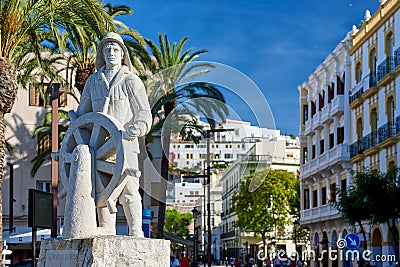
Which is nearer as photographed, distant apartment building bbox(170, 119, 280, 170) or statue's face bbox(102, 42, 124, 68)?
statue's face bbox(102, 42, 124, 68)

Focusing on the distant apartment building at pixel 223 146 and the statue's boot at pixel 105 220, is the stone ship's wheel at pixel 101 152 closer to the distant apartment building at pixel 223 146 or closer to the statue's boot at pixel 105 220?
the statue's boot at pixel 105 220

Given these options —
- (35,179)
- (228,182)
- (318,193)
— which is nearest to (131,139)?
(35,179)

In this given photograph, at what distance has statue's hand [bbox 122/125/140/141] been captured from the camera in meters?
9.75

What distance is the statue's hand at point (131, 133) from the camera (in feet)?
32.0

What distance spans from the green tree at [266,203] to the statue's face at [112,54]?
5758 centimetres

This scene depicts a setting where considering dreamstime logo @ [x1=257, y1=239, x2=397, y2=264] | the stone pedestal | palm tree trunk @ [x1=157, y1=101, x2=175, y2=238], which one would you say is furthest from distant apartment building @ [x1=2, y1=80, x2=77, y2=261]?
the stone pedestal

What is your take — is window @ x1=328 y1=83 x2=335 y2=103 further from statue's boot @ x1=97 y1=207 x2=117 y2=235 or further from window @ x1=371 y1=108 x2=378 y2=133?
statue's boot @ x1=97 y1=207 x2=117 y2=235

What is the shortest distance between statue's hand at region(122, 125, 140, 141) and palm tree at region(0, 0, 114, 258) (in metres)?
8.40

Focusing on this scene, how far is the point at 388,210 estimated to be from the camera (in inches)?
1261

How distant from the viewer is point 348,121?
4688cm

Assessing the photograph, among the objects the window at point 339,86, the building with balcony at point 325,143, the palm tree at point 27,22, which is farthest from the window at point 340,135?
the palm tree at point 27,22

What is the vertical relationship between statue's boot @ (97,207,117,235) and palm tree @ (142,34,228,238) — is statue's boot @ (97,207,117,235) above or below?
below

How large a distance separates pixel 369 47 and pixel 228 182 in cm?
3121

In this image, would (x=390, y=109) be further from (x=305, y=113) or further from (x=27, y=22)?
(x=27, y=22)
